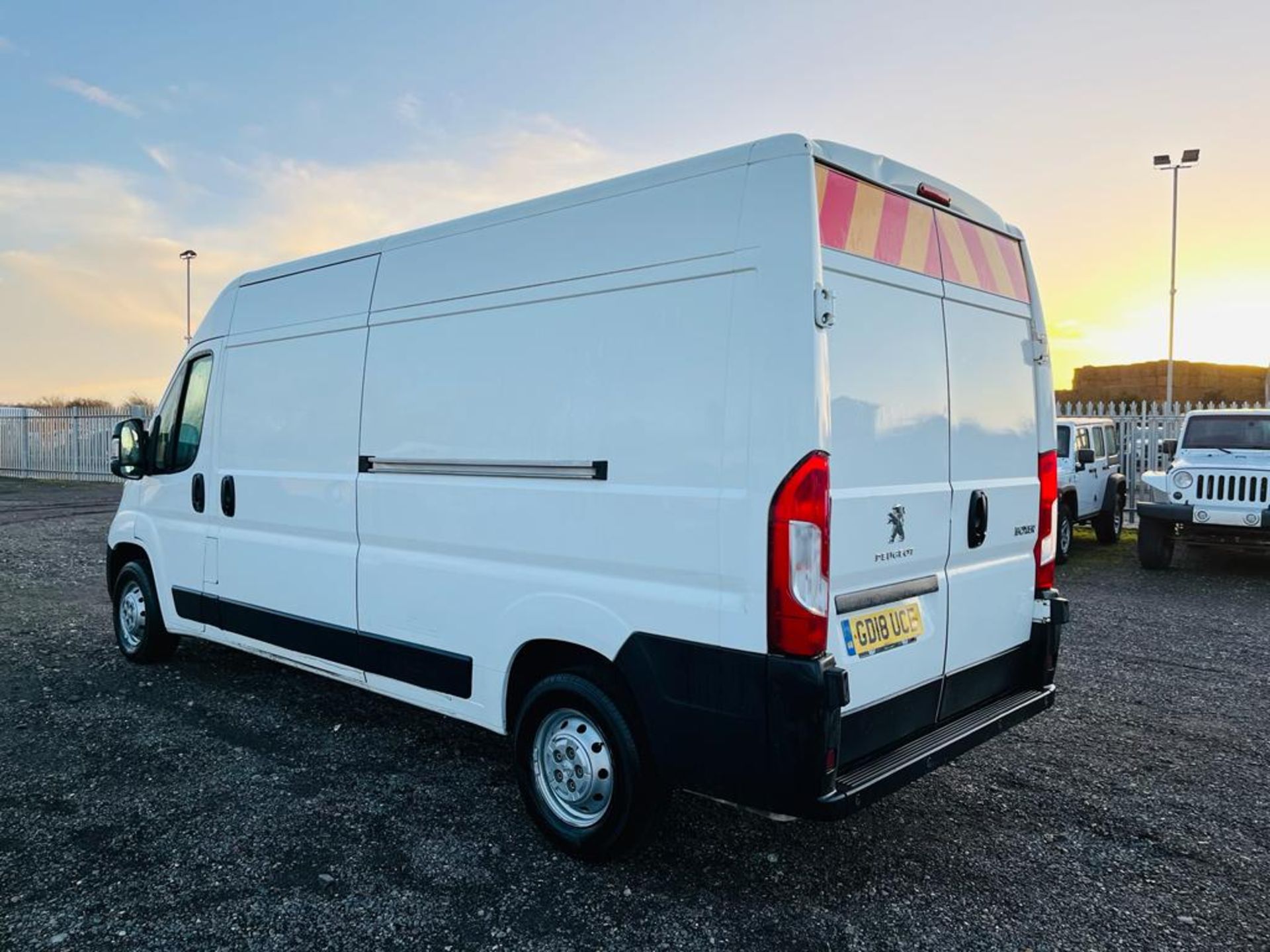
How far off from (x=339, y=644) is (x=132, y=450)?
2496 millimetres

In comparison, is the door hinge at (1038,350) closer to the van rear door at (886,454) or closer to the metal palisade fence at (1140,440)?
the van rear door at (886,454)

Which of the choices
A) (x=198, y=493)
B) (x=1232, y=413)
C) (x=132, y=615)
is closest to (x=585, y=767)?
(x=198, y=493)

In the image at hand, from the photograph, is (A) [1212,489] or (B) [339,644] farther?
(A) [1212,489]

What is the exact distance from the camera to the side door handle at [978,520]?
368cm

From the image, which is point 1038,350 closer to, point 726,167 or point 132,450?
point 726,167

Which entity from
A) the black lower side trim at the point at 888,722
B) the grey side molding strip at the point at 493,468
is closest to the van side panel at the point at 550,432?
the grey side molding strip at the point at 493,468

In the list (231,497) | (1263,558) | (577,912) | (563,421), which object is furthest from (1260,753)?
(1263,558)

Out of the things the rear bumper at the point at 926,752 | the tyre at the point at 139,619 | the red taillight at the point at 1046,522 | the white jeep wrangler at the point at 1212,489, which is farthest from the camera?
the white jeep wrangler at the point at 1212,489

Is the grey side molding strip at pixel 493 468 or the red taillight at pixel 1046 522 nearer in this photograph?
the grey side molding strip at pixel 493 468

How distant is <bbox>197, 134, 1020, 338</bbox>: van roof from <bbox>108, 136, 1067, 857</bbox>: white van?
16 mm

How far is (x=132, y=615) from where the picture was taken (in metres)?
6.33

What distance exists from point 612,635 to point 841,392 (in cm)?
118

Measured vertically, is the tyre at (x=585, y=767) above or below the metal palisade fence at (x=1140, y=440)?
below

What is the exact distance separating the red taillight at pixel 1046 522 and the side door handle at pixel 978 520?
571 mm
